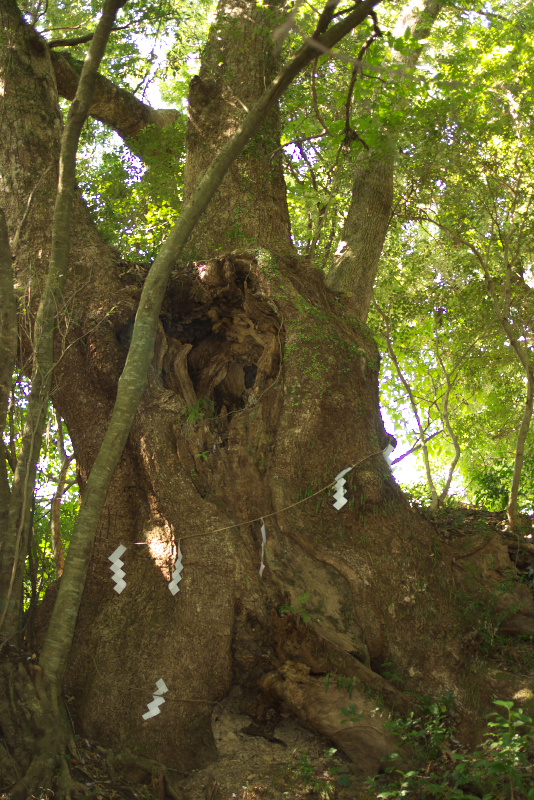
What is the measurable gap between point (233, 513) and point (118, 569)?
836 millimetres

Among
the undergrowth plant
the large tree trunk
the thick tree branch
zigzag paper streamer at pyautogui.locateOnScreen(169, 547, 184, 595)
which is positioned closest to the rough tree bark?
zigzag paper streamer at pyautogui.locateOnScreen(169, 547, 184, 595)

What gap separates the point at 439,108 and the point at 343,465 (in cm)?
396

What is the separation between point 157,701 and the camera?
13.1 feet

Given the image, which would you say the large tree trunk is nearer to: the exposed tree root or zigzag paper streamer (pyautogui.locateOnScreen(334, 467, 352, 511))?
zigzag paper streamer (pyautogui.locateOnScreen(334, 467, 352, 511))

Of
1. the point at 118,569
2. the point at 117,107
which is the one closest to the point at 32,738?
the point at 118,569

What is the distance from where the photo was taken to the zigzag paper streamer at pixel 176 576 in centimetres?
427

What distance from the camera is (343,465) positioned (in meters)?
4.66

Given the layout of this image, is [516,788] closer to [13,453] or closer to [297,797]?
[297,797]

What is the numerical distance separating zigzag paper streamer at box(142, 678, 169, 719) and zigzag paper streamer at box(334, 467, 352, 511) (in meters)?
1.54

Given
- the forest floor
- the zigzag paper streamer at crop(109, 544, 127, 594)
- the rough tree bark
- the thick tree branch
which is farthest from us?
the thick tree branch

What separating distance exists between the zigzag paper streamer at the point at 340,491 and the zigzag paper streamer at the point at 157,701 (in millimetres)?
1538

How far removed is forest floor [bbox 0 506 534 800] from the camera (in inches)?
139

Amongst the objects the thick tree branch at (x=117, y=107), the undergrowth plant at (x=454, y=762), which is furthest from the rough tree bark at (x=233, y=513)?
the thick tree branch at (x=117, y=107)

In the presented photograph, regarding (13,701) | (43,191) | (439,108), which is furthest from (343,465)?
(439,108)
